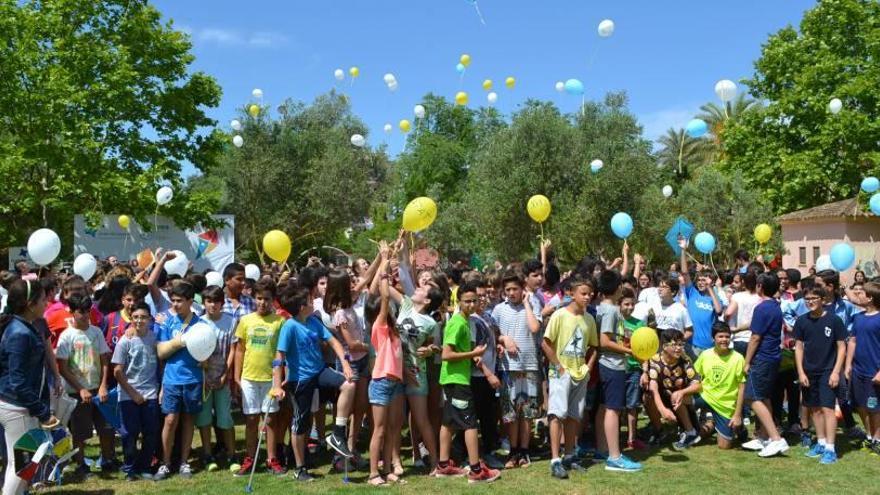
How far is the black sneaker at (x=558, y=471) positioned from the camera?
593cm

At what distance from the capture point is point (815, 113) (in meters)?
26.7

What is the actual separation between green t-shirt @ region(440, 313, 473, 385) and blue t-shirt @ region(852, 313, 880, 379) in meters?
3.72

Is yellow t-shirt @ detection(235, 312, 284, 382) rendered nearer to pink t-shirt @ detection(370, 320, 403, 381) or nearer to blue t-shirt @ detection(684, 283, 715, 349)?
pink t-shirt @ detection(370, 320, 403, 381)

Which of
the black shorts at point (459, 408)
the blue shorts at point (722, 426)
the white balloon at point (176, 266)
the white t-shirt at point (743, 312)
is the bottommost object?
the blue shorts at point (722, 426)

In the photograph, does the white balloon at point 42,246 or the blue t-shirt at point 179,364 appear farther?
the white balloon at point 42,246

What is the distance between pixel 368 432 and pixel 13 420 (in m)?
3.69

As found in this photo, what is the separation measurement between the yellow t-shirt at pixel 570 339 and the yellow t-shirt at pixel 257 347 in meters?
2.38

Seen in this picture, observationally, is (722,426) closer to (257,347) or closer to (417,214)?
(417,214)

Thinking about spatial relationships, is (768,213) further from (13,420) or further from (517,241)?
(13,420)

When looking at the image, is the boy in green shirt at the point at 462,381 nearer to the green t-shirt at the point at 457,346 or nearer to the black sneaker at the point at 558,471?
the green t-shirt at the point at 457,346

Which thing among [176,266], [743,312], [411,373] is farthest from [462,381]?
[176,266]

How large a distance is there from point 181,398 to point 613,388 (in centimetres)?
372

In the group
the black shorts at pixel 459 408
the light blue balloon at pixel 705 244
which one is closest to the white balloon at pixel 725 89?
the light blue balloon at pixel 705 244

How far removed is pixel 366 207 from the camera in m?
38.7
